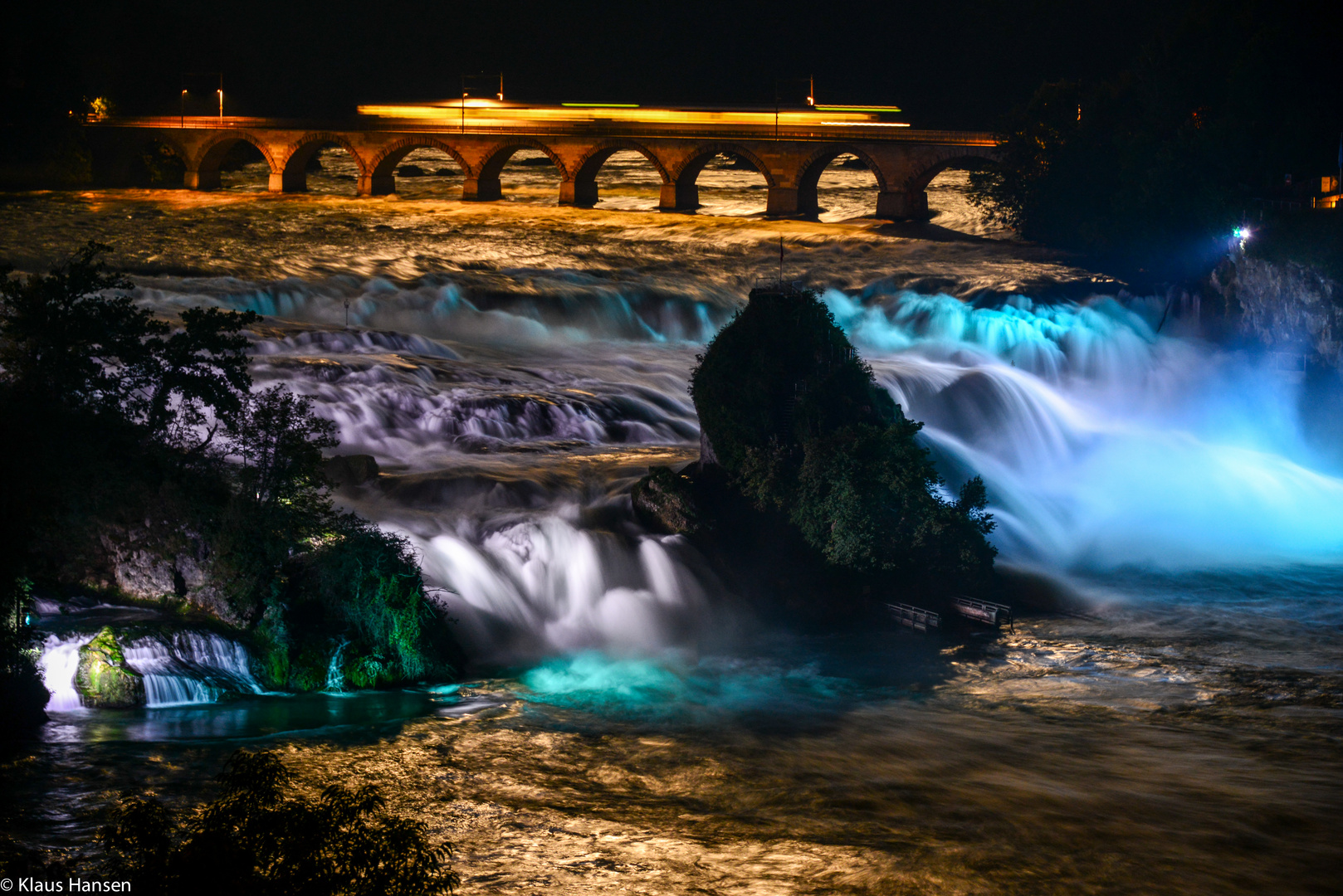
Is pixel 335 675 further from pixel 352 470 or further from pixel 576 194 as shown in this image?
pixel 576 194

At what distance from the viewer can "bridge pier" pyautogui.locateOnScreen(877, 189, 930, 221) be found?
7144cm

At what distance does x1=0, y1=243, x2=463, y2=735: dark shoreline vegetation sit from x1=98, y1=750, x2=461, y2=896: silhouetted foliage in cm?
931

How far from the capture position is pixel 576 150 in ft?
255

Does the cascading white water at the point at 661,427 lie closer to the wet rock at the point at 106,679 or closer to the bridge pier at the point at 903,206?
the wet rock at the point at 106,679

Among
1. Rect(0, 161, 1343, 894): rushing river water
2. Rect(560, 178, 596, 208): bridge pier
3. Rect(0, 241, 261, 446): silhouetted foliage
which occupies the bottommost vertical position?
Rect(0, 161, 1343, 894): rushing river water

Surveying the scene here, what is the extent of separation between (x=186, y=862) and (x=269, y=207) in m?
66.9

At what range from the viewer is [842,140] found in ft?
241

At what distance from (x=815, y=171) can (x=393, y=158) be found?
1065 inches

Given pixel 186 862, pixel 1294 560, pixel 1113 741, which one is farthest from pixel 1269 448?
pixel 186 862

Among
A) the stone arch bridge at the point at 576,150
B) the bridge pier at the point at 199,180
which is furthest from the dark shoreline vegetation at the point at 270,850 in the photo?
the bridge pier at the point at 199,180

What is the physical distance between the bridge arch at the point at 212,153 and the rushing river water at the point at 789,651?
3929 centimetres

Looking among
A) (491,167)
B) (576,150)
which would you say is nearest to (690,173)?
(576,150)

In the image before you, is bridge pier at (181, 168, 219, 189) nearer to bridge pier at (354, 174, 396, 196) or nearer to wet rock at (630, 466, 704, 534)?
bridge pier at (354, 174, 396, 196)

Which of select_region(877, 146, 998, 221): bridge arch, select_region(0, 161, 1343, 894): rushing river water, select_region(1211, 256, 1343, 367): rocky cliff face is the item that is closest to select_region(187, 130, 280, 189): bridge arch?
select_region(877, 146, 998, 221): bridge arch
